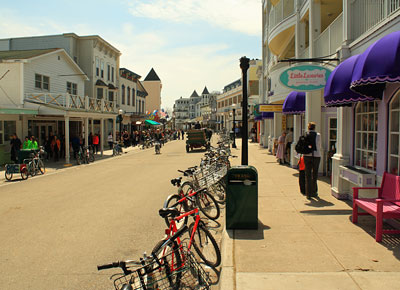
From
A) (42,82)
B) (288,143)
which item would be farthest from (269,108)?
(42,82)

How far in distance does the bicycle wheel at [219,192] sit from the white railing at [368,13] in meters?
5.02

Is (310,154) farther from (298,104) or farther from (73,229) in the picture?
(298,104)

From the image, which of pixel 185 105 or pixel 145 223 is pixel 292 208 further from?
pixel 185 105

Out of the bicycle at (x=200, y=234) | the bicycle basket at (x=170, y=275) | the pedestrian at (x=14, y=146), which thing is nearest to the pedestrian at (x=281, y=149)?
the bicycle at (x=200, y=234)

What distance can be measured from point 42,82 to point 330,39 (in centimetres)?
1961

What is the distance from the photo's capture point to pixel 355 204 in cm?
679

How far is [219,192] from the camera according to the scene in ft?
32.1

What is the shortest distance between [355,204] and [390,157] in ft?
3.83

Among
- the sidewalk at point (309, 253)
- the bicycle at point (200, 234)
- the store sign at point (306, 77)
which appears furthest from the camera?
the store sign at point (306, 77)

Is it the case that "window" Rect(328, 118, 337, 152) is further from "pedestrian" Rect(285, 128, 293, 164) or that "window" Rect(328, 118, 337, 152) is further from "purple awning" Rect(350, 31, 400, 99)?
"purple awning" Rect(350, 31, 400, 99)

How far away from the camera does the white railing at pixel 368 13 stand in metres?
7.15

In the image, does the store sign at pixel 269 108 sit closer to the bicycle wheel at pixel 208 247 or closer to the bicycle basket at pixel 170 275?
the bicycle wheel at pixel 208 247

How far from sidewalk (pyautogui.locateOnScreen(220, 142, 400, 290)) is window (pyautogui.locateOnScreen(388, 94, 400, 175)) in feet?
3.63

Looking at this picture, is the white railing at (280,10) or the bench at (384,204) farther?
the white railing at (280,10)
